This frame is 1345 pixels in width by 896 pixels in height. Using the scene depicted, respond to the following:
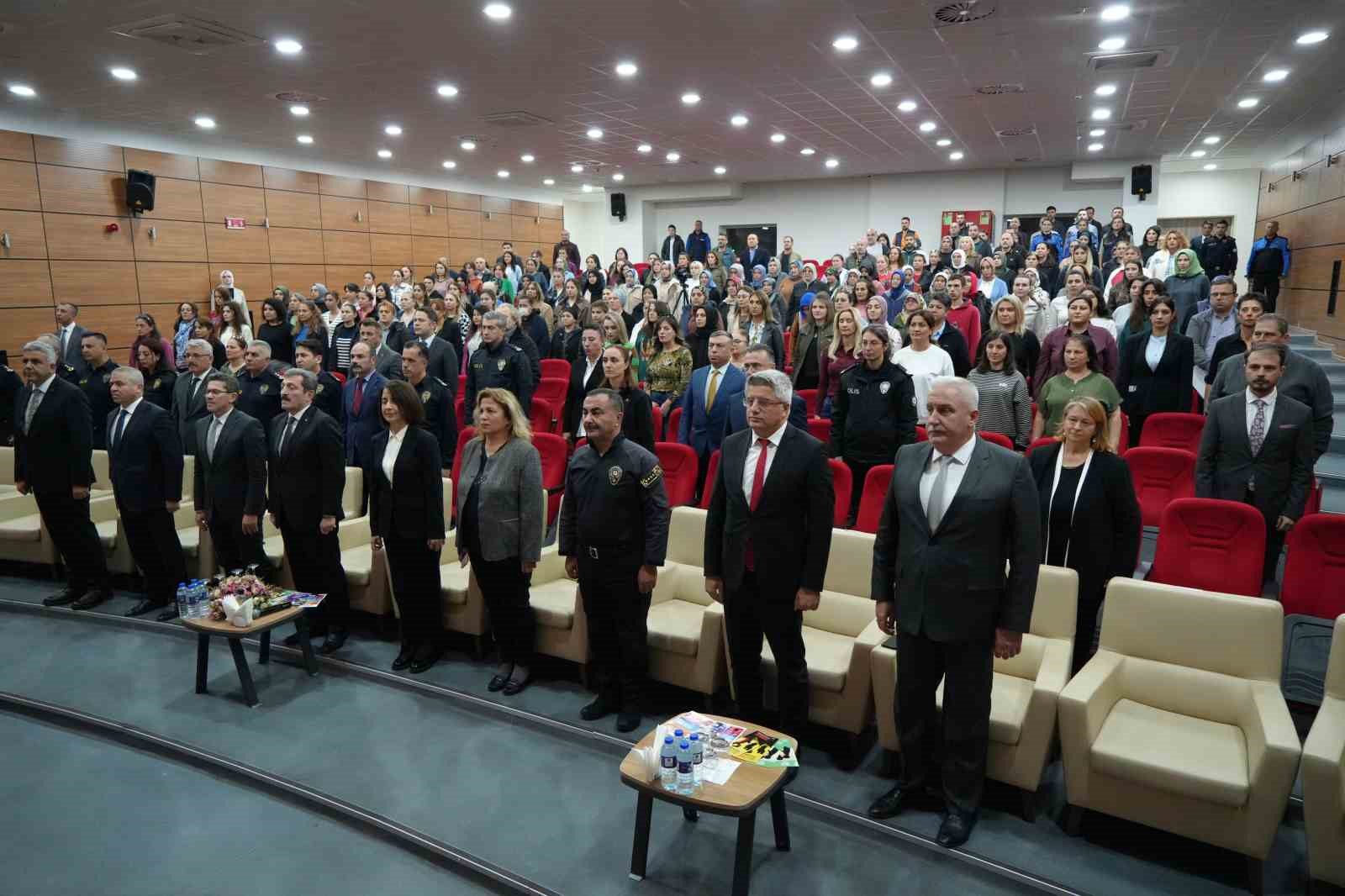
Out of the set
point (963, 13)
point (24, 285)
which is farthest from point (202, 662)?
point (24, 285)

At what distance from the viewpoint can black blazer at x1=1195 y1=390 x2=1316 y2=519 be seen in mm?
3744

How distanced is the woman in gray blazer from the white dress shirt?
1686 mm

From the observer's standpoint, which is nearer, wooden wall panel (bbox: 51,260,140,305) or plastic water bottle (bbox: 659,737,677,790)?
plastic water bottle (bbox: 659,737,677,790)

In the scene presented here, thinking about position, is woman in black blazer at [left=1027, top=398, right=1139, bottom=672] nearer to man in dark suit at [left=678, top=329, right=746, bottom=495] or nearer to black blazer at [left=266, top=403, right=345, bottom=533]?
man in dark suit at [left=678, top=329, right=746, bottom=495]

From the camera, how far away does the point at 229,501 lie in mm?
4520

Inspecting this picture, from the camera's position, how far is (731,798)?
2.37 m

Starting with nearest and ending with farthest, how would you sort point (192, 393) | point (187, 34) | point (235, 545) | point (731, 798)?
point (731, 798) < point (235, 545) < point (192, 393) < point (187, 34)

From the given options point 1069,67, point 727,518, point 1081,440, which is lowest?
point 727,518

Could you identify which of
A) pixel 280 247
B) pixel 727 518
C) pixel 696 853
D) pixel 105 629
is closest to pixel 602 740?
pixel 696 853

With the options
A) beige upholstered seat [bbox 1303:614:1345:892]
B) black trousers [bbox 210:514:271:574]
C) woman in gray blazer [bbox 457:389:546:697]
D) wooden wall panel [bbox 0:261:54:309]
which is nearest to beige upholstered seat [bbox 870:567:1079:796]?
Result: beige upholstered seat [bbox 1303:614:1345:892]

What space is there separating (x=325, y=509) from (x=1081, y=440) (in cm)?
359

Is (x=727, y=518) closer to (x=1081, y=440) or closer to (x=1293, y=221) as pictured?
(x=1081, y=440)

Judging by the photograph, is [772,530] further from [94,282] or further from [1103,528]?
[94,282]

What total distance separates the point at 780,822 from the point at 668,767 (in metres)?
0.56
